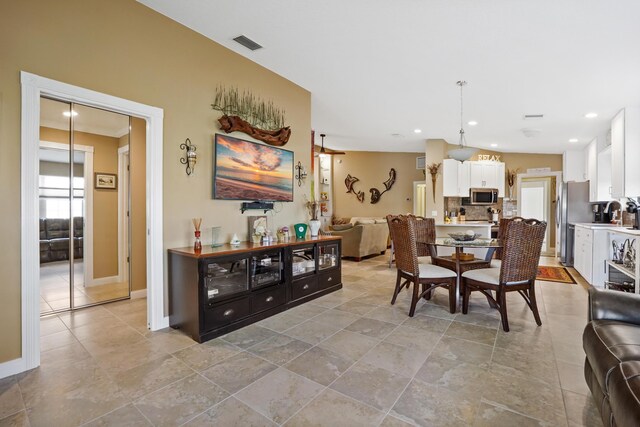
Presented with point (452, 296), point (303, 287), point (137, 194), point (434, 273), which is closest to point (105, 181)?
point (137, 194)

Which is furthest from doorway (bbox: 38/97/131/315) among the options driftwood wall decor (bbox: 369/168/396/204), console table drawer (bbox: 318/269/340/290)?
driftwood wall decor (bbox: 369/168/396/204)

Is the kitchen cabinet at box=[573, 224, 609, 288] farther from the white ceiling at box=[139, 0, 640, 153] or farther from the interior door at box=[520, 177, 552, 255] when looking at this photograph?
the interior door at box=[520, 177, 552, 255]

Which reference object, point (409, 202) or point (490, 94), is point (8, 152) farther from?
point (409, 202)

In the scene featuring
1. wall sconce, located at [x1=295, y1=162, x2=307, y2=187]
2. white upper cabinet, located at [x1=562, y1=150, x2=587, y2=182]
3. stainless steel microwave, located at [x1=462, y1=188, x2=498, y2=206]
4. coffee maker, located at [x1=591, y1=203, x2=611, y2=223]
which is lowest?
coffee maker, located at [x1=591, y1=203, x2=611, y2=223]

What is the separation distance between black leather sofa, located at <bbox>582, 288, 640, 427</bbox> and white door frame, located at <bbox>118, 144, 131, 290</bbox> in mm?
4865

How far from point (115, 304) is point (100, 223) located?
1226 millimetres

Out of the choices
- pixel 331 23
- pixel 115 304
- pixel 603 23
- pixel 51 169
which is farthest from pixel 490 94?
pixel 51 169

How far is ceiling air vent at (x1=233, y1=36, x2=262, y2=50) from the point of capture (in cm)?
333

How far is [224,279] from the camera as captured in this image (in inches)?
115

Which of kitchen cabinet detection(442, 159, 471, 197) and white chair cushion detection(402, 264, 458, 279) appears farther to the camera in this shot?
kitchen cabinet detection(442, 159, 471, 197)

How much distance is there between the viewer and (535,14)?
2.70m

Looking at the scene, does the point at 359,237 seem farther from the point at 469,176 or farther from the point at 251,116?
the point at 251,116

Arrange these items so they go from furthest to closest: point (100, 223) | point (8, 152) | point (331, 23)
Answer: point (100, 223)
point (331, 23)
point (8, 152)

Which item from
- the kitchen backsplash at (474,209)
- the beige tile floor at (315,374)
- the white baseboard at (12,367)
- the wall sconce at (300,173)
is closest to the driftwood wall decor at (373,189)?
the kitchen backsplash at (474,209)
